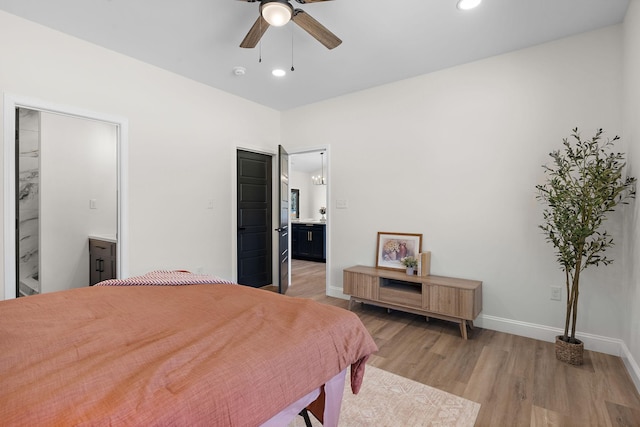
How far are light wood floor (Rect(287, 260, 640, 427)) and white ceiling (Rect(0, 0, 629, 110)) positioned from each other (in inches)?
105

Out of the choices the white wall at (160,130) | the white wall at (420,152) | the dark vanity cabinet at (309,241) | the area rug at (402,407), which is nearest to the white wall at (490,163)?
the white wall at (420,152)

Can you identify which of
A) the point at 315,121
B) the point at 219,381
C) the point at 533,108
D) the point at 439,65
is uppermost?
the point at 439,65

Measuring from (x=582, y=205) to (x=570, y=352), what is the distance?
44.4 inches

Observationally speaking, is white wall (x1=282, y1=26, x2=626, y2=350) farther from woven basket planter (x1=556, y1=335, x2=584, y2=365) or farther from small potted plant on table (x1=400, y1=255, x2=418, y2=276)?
woven basket planter (x1=556, y1=335, x2=584, y2=365)

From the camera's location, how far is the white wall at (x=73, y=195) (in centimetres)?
321

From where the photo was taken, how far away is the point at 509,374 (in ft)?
7.56

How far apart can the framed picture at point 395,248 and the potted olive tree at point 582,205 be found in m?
1.24

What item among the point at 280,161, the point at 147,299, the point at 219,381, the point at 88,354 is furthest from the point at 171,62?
the point at 219,381

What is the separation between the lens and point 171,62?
10.6ft

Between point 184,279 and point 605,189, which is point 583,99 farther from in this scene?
point 184,279

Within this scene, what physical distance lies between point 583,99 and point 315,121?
2.90 metres

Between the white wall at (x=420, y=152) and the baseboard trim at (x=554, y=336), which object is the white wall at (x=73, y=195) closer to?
the white wall at (x=420, y=152)

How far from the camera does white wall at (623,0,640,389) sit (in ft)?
7.10

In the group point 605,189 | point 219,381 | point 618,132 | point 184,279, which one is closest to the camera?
point 219,381
